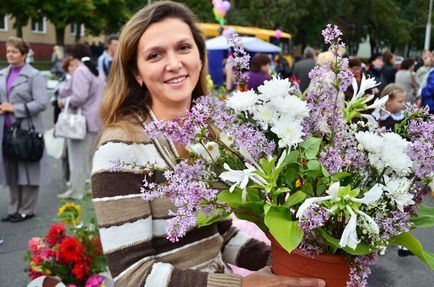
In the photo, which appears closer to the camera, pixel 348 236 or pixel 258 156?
pixel 348 236

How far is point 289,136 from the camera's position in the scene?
102 cm

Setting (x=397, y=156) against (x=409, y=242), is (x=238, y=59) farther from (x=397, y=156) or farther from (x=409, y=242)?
(x=409, y=242)

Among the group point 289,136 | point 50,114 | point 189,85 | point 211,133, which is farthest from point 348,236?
point 50,114

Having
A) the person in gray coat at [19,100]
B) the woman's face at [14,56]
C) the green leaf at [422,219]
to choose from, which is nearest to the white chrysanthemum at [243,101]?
the green leaf at [422,219]

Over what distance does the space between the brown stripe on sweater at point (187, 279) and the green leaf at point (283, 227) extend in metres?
0.35

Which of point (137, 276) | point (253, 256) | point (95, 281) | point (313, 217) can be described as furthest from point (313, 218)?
point (95, 281)

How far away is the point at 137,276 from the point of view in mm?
1238

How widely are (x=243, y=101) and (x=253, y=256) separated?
74cm

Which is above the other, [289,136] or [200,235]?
[289,136]

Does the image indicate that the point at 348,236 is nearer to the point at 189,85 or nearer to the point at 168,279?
the point at 168,279

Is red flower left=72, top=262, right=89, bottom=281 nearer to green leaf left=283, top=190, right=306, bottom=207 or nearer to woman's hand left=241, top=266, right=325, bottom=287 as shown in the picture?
woman's hand left=241, top=266, right=325, bottom=287

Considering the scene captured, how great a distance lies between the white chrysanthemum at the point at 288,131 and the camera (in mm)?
1016

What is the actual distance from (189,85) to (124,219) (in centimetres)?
43

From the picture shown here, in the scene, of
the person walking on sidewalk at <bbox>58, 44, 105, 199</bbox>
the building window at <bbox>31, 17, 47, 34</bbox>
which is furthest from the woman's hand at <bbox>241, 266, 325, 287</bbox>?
the building window at <bbox>31, 17, 47, 34</bbox>
